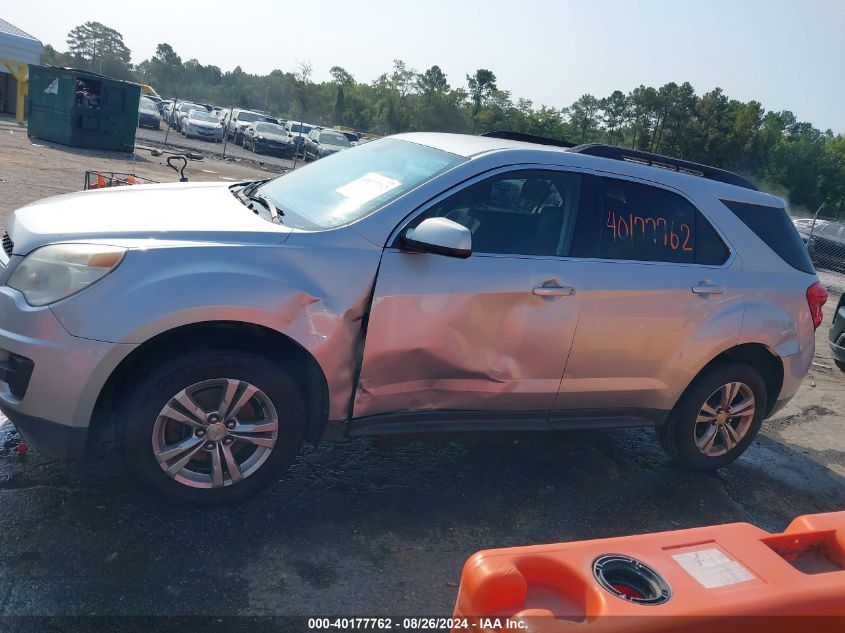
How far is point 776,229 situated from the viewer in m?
4.85

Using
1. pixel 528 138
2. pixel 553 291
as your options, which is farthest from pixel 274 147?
pixel 553 291

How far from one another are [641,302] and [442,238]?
141 cm

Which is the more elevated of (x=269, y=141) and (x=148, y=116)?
(x=269, y=141)

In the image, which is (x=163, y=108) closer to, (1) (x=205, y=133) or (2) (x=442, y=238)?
(1) (x=205, y=133)

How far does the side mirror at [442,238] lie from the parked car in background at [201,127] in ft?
101

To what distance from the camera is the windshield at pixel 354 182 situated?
3781 mm

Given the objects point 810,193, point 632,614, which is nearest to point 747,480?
point 632,614

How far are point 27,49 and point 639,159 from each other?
2955 centimetres

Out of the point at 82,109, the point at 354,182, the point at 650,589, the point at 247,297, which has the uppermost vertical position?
the point at 354,182

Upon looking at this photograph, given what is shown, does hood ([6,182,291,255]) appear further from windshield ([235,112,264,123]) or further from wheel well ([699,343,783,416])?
windshield ([235,112,264,123])

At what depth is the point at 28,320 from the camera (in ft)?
10.1

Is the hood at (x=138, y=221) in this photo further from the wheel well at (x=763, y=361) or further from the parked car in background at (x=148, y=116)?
the parked car in background at (x=148, y=116)

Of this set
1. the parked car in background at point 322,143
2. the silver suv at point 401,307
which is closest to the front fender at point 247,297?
the silver suv at point 401,307

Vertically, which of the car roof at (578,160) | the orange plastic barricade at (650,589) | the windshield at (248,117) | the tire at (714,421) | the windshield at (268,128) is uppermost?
the car roof at (578,160)
